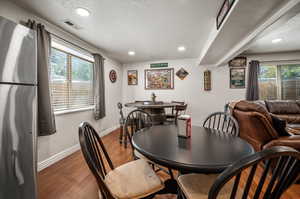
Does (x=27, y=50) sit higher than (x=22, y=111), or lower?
higher

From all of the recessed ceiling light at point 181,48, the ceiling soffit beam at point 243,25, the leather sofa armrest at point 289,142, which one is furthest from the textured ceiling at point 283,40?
the leather sofa armrest at point 289,142

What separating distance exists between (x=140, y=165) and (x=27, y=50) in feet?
4.88

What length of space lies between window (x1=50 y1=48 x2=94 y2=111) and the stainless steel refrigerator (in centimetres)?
116

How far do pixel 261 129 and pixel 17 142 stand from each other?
9.23 ft

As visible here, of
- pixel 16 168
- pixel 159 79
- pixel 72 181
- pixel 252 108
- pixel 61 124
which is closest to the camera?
pixel 16 168

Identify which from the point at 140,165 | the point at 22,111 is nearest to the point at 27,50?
the point at 22,111

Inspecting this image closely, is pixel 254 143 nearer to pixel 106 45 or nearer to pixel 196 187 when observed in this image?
pixel 196 187

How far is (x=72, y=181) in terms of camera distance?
5.60 ft

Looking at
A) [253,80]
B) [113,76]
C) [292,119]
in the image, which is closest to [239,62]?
[253,80]

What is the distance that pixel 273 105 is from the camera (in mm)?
3498

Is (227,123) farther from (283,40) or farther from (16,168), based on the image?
(283,40)

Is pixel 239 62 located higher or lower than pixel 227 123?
higher

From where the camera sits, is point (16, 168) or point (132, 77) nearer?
point (16, 168)

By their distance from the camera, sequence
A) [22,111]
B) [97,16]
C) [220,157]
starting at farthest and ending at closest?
[97,16], [22,111], [220,157]
